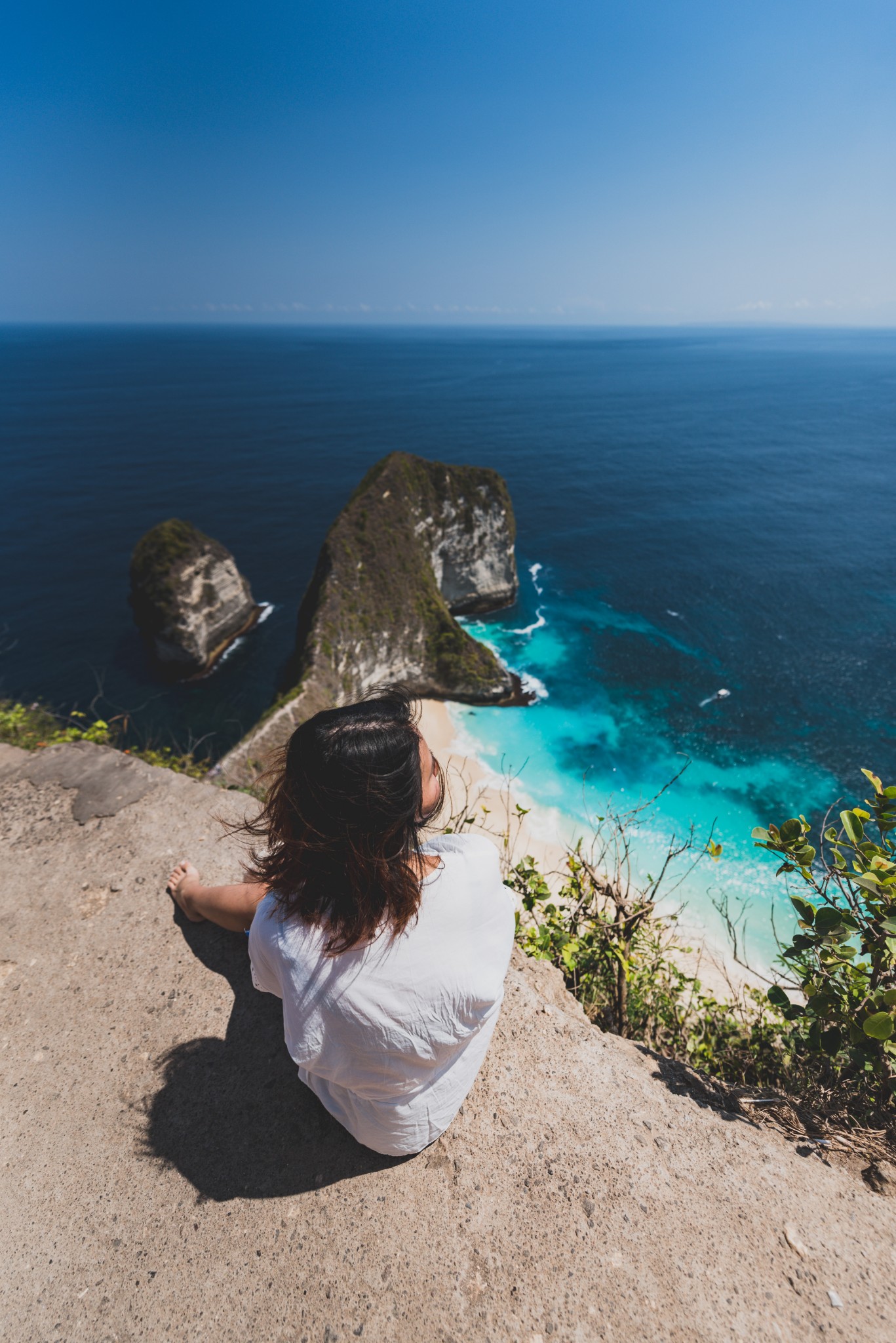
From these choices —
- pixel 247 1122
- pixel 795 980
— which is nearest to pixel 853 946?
pixel 795 980

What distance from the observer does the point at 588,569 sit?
1647 inches

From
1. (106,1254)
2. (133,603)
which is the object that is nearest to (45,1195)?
(106,1254)

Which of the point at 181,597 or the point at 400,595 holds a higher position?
the point at 400,595

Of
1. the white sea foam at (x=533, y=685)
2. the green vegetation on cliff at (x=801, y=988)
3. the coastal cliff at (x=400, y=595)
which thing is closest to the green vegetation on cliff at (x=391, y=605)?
the coastal cliff at (x=400, y=595)

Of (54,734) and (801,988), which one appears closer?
(801,988)

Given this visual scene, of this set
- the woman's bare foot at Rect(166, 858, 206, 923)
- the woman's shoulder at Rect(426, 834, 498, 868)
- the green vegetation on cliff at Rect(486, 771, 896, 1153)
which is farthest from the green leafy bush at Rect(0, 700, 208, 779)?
the woman's shoulder at Rect(426, 834, 498, 868)

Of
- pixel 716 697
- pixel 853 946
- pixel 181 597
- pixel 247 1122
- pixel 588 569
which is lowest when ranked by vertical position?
pixel 716 697

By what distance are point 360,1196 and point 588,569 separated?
41.6 metres

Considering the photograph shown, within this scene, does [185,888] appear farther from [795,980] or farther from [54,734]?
[795,980]

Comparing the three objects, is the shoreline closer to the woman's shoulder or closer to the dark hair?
the woman's shoulder

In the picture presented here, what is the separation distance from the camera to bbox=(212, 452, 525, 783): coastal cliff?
22.7 metres

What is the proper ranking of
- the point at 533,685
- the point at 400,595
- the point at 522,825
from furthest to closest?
the point at 533,685, the point at 400,595, the point at 522,825

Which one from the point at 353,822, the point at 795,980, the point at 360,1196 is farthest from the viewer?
the point at 795,980

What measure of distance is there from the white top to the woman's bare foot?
1881 millimetres
